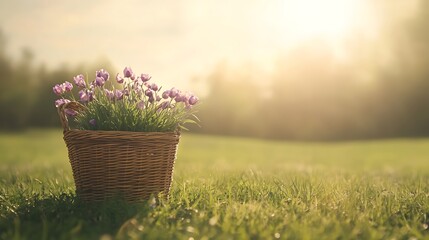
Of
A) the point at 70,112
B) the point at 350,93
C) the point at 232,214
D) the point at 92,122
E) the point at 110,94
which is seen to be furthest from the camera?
the point at 350,93

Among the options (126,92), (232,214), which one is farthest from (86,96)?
(232,214)

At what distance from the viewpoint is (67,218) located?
4312 mm

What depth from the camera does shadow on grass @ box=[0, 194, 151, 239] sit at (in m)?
3.80

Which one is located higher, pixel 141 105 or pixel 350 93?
pixel 350 93

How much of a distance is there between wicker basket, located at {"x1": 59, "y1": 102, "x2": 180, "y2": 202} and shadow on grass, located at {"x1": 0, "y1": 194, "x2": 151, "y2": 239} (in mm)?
165

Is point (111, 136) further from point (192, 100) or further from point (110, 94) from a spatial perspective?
point (192, 100)

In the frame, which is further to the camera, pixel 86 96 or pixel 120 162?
pixel 86 96

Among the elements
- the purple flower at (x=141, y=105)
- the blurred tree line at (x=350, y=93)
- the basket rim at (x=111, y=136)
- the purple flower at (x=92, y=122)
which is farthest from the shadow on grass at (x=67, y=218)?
the blurred tree line at (x=350, y=93)

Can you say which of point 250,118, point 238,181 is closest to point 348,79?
point 250,118

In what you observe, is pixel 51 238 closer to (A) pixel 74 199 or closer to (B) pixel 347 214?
(A) pixel 74 199

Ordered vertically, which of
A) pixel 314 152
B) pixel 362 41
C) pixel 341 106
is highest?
pixel 362 41

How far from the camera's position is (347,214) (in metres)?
4.38

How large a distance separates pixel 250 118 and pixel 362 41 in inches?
405

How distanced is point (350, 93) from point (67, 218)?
1311 inches
